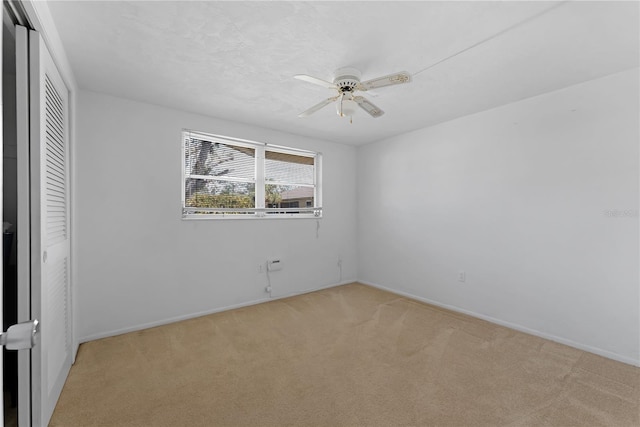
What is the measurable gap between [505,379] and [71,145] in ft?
12.6

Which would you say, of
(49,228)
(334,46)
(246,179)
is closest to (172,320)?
(49,228)

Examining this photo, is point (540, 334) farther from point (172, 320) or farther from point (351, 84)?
point (172, 320)

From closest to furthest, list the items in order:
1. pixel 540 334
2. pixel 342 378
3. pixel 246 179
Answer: pixel 342 378
pixel 540 334
pixel 246 179

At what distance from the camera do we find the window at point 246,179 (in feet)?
11.5

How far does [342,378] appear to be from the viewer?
7.22 feet

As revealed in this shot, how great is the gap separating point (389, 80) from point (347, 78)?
0.40 meters

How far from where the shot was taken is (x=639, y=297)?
241 centimetres

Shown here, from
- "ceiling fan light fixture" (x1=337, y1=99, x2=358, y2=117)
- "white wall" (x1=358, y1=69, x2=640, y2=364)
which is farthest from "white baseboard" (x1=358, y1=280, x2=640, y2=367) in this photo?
"ceiling fan light fixture" (x1=337, y1=99, x2=358, y2=117)

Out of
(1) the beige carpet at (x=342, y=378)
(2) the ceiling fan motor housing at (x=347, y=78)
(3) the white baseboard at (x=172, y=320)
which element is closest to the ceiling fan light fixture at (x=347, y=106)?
(2) the ceiling fan motor housing at (x=347, y=78)

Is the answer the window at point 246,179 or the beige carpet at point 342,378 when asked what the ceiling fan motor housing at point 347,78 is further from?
the beige carpet at point 342,378

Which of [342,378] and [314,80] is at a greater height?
[314,80]

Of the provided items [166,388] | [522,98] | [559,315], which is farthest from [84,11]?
[559,315]

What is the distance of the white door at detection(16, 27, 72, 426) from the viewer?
1.53 metres

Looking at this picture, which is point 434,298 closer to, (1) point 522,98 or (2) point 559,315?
(2) point 559,315
